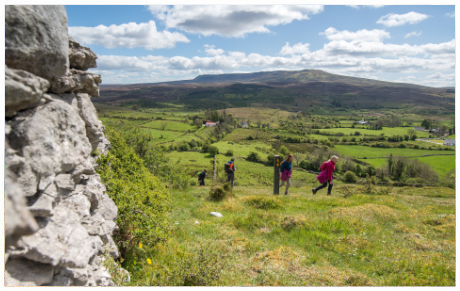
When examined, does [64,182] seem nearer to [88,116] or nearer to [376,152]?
[88,116]

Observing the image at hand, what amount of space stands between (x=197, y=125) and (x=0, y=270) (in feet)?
324

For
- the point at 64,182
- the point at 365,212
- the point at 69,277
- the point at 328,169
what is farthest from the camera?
the point at 328,169

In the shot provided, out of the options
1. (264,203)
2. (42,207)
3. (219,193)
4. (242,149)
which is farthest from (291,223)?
(242,149)

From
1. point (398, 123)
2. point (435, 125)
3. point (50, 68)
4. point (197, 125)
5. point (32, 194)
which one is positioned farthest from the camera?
point (398, 123)

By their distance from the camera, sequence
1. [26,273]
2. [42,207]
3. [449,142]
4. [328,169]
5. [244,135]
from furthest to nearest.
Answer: [244,135] → [449,142] → [328,169] → [42,207] → [26,273]

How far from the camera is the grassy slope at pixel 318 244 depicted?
571cm

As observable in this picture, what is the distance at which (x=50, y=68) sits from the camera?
14.7ft

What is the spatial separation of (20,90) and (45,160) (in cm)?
109

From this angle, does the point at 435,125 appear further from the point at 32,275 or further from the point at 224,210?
the point at 32,275

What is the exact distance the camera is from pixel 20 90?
3.71 metres

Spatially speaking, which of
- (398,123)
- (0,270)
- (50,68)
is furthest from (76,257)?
(398,123)

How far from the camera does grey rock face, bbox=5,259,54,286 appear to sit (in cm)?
360

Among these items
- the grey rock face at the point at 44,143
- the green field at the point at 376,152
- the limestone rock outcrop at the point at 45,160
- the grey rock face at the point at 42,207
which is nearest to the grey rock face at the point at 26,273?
the limestone rock outcrop at the point at 45,160

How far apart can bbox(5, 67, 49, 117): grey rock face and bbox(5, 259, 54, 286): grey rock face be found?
2190 millimetres
